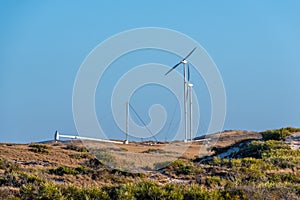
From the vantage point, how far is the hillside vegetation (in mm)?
17078

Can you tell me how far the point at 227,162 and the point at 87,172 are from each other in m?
10.4

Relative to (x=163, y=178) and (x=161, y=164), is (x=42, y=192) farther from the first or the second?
(x=161, y=164)

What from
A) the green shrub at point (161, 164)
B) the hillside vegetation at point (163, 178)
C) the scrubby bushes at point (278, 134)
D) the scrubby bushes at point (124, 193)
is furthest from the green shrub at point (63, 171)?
the scrubby bushes at point (278, 134)

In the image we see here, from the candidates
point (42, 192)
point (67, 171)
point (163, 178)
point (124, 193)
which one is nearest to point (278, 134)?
point (163, 178)

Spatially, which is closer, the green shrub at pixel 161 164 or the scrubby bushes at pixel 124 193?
the scrubby bushes at pixel 124 193

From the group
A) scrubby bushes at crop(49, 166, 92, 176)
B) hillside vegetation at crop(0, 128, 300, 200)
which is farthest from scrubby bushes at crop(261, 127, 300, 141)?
scrubby bushes at crop(49, 166, 92, 176)

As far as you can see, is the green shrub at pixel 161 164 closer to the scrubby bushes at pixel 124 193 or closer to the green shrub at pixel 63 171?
the green shrub at pixel 63 171

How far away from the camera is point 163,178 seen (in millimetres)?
26906

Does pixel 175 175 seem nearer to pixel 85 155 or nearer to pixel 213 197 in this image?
pixel 213 197

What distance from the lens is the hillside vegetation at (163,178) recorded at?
1708cm

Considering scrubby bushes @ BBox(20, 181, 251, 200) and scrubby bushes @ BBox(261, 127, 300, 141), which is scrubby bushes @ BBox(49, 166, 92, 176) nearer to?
scrubby bushes @ BBox(20, 181, 251, 200)

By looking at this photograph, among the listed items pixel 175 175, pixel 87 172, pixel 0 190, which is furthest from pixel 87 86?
pixel 0 190

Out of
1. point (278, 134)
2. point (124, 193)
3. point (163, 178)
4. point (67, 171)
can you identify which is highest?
point (278, 134)

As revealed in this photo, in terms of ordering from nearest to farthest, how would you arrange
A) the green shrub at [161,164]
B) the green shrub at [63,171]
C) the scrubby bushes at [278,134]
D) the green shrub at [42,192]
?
the green shrub at [42,192], the green shrub at [63,171], the green shrub at [161,164], the scrubby bushes at [278,134]
